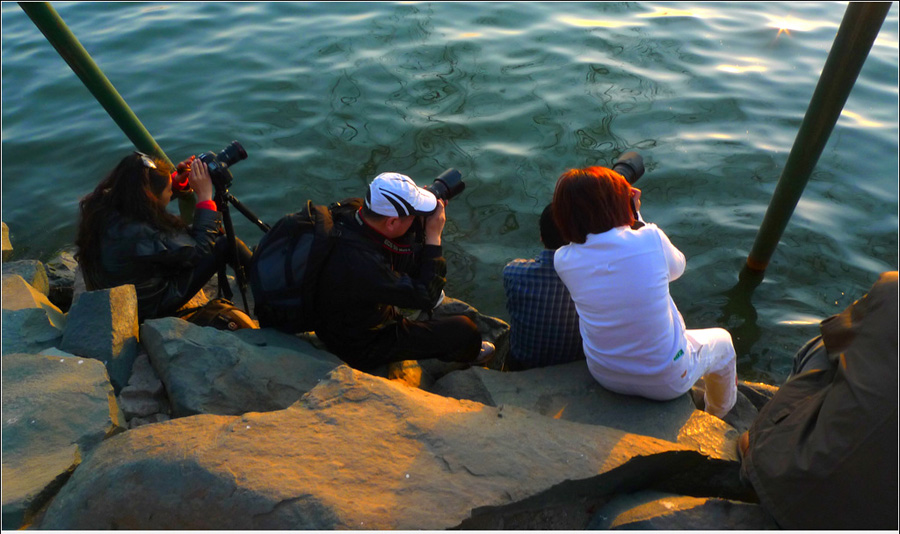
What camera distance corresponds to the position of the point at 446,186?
139 inches

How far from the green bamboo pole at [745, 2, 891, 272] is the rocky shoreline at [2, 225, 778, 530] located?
5.31 ft

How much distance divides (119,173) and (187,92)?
4.01m

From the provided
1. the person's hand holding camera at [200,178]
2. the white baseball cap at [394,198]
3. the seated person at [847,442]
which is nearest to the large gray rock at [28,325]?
the person's hand holding camera at [200,178]

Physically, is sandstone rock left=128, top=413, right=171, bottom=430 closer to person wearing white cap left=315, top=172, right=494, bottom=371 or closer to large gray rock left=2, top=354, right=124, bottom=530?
large gray rock left=2, top=354, right=124, bottom=530

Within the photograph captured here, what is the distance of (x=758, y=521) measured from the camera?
2346 mm

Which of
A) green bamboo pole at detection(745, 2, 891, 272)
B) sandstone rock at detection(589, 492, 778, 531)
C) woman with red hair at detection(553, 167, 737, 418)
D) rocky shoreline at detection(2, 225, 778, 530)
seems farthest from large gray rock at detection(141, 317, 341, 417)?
green bamboo pole at detection(745, 2, 891, 272)

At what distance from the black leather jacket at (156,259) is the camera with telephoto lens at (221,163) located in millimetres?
172

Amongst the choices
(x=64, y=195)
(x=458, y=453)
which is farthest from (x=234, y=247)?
(x=64, y=195)

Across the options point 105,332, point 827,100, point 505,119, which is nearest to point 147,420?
point 105,332

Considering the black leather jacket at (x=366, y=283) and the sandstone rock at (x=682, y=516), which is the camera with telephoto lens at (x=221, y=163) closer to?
the black leather jacket at (x=366, y=283)

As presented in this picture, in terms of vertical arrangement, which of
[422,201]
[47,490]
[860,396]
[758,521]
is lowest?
[758,521]

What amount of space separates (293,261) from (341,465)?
3.78 feet

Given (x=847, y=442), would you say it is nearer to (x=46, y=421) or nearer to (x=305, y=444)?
(x=305, y=444)

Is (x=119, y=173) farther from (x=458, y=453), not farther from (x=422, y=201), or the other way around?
(x=458, y=453)
